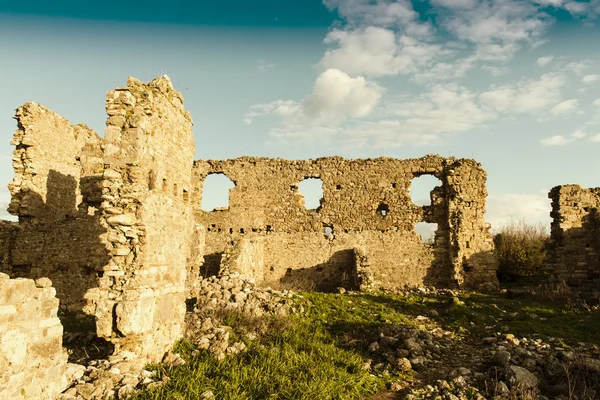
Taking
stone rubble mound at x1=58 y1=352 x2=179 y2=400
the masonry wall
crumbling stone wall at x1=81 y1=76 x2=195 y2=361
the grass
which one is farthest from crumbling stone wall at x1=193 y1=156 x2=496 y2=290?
stone rubble mound at x1=58 y1=352 x2=179 y2=400

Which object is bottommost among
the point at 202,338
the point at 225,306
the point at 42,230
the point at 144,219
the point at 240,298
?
the point at 202,338

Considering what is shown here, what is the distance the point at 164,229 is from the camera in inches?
277

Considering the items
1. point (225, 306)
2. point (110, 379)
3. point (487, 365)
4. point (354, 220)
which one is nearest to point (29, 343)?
point (110, 379)

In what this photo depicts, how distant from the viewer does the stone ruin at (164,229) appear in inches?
236

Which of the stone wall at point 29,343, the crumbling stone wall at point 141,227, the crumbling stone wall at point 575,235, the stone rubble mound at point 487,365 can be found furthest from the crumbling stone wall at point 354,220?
the stone wall at point 29,343

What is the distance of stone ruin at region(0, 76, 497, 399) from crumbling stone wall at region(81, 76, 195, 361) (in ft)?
0.07

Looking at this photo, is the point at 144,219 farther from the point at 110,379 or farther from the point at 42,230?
the point at 42,230

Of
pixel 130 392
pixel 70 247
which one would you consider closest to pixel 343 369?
pixel 130 392

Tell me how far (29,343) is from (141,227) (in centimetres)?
217

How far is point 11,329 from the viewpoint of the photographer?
4.68m

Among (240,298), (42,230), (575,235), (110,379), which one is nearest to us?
(110,379)

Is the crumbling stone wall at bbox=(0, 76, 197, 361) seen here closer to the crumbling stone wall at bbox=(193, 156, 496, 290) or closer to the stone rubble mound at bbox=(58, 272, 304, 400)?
the stone rubble mound at bbox=(58, 272, 304, 400)

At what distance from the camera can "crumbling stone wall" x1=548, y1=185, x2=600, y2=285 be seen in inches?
545

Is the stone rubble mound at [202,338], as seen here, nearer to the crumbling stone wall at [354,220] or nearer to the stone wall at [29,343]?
the stone wall at [29,343]
